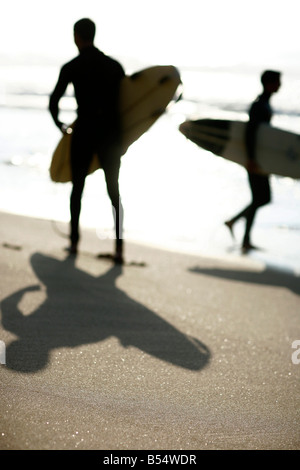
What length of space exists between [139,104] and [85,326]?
2.83 metres

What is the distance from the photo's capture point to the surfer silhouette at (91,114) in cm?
Result: 452

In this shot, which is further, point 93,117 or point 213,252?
point 213,252

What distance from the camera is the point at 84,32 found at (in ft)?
14.7

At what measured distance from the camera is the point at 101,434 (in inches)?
73.0

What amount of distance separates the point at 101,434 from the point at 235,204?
6622 mm

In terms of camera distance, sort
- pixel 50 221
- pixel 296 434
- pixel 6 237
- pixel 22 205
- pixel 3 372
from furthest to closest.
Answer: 1. pixel 22 205
2. pixel 50 221
3. pixel 6 237
4. pixel 3 372
5. pixel 296 434

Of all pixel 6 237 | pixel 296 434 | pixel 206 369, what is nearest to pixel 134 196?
pixel 6 237

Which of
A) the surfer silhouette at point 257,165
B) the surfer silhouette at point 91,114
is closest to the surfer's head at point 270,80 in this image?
the surfer silhouette at point 257,165

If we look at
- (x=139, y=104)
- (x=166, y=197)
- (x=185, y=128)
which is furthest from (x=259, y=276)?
(x=166, y=197)

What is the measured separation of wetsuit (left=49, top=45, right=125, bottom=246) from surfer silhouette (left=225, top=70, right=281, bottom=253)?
1.57 metres

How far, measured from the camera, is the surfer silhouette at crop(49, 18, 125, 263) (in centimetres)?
452

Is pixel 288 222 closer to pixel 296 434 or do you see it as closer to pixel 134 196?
pixel 134 196

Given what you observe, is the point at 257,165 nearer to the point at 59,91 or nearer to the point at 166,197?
the point at 166,197

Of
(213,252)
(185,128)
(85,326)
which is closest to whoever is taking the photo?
(85,326)
